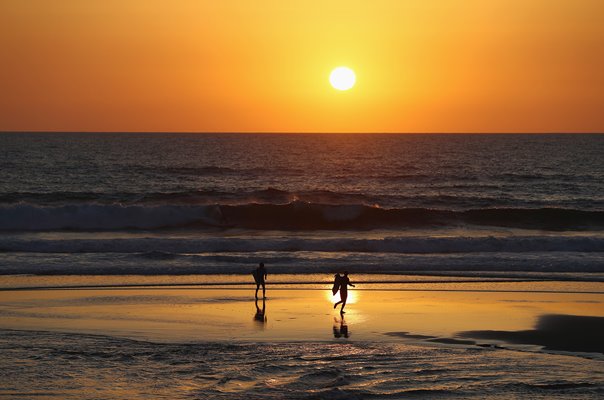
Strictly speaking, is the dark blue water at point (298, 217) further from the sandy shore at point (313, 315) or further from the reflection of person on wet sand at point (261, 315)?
the reflection of person on wet sand at point (261, 315)

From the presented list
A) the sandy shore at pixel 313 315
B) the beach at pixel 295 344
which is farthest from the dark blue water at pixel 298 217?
the beach at pixel 295 344

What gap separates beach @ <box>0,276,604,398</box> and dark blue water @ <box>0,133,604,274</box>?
727 cm

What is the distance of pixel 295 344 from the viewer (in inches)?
667

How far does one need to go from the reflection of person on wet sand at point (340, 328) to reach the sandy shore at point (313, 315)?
0.02m

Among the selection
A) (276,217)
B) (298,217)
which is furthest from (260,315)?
(298,217)

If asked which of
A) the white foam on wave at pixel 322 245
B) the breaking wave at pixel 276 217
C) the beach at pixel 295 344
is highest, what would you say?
the breaking wave at pixel 276 217

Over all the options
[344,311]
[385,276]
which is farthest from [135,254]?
[344,311]

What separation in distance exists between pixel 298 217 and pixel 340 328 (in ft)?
111

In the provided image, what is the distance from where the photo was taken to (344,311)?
21.2 meters

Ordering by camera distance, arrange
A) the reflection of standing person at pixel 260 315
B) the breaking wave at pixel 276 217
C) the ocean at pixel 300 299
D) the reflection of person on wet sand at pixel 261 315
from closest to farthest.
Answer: the ocean at pixel 300 299
the reflection of standing person at pixel 260 315
the reflection of person on wet sand at pixel 261 315
the breaking wave at pixel 276 217

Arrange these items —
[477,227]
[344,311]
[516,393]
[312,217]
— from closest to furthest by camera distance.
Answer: [516,393], [344,311], [477,227], [312,217]

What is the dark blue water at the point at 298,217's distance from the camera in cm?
3291

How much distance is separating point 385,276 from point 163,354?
1436 centimetres

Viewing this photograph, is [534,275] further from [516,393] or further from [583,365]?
[516,393]
